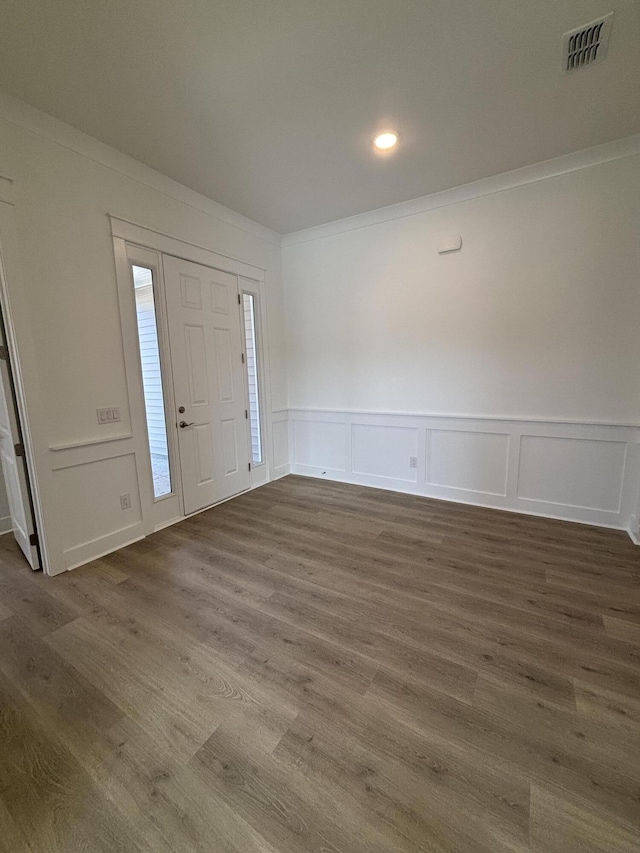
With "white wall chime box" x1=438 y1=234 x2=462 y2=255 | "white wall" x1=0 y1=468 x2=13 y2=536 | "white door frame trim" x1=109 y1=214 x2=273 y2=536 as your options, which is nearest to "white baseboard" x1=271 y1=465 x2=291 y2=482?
"white door frame trim" x1=109 y1=214 x2=273 y2=536

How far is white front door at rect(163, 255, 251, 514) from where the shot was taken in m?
3.16

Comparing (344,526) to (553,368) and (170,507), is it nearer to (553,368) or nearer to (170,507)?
(170,507)

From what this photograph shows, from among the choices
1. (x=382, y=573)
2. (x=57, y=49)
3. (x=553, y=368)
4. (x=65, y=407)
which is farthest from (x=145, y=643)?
(x=553, y=368)

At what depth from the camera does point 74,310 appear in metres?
2.42

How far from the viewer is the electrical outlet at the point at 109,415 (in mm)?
2607

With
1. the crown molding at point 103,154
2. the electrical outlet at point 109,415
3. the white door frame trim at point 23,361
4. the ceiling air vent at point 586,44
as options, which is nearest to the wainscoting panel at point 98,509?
the white door frame trim at point 23,361

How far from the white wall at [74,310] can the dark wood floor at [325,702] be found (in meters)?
0.45

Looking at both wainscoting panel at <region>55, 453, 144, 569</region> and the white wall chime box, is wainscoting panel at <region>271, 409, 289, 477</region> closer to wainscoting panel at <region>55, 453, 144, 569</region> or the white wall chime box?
wainscoting panel at <region>55, 453, 144, 569</region>

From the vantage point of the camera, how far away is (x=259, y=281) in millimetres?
4023

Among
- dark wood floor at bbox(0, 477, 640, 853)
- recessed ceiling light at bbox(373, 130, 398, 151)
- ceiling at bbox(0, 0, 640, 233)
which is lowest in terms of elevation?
dark wood floor at bbox(0, 477, 640, 853)

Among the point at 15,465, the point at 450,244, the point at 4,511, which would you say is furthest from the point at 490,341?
the point at 4,511

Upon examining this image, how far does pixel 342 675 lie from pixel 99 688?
42.3 inches

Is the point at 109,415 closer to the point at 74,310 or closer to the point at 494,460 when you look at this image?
the point at 74,310

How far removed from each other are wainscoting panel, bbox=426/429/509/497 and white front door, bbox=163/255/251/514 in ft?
6.81
